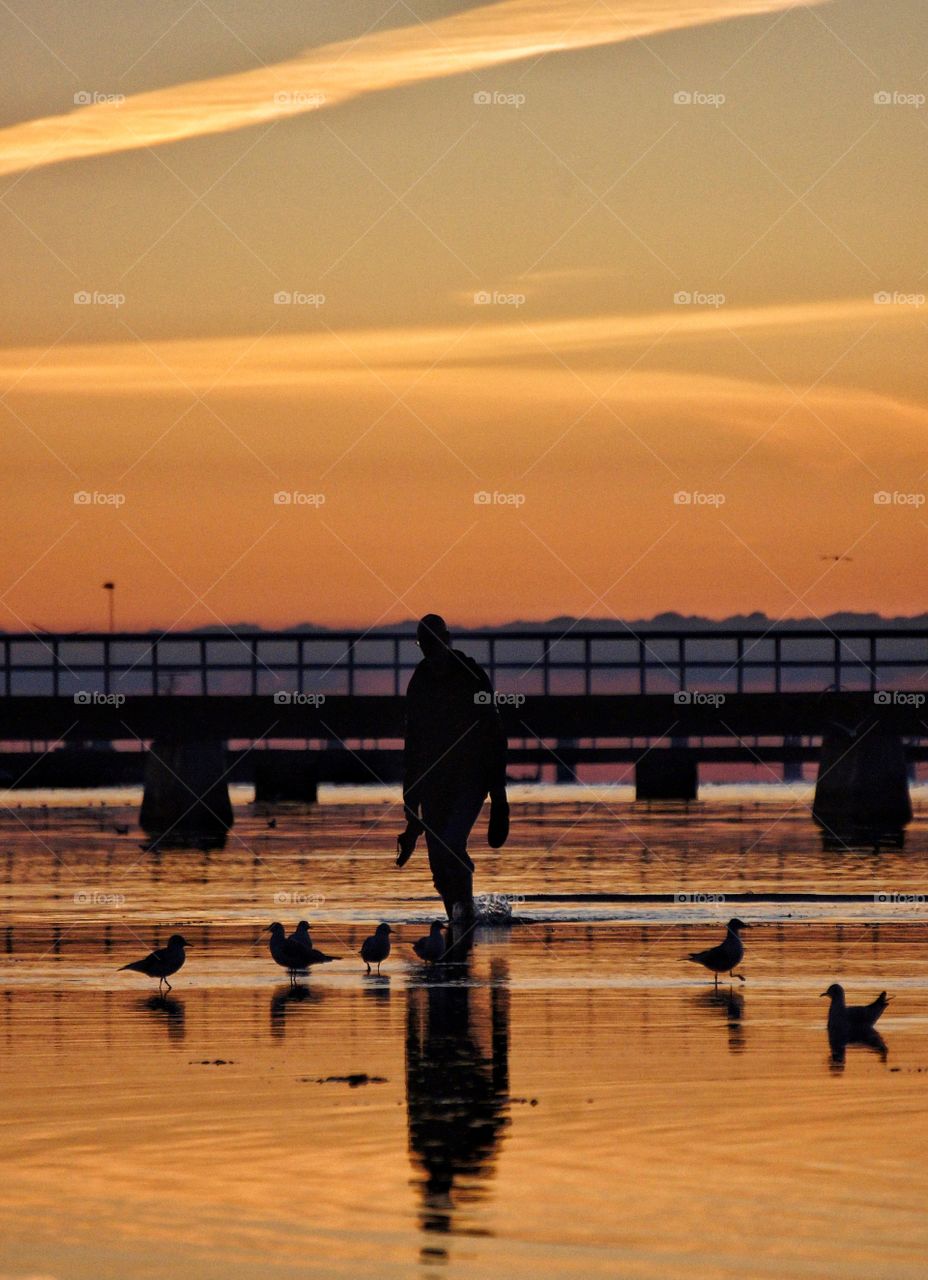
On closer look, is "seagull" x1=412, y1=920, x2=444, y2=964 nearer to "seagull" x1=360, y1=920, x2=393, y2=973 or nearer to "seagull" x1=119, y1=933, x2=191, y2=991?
"seagull" x1=360, y1=920, x2=393, y2=973

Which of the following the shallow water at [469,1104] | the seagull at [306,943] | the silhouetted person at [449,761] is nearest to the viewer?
the shallow water at [469,1104]

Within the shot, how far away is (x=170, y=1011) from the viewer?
16.5 m

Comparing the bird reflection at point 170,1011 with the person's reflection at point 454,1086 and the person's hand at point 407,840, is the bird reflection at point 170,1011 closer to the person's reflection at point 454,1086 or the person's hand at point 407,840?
the person's reflection at point 454,1086

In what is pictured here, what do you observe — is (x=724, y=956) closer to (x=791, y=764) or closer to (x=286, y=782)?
(x=286, y=782)

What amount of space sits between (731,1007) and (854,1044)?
2142 mm

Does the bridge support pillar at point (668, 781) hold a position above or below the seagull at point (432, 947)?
above

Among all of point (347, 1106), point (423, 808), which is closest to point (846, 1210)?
point (347, 1106)

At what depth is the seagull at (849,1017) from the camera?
14.2 m

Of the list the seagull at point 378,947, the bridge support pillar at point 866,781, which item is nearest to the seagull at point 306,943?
the seagull at point 378,947

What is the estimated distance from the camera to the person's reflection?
10.1m

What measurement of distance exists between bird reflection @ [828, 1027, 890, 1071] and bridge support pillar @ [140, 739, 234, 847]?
3748 centimetres

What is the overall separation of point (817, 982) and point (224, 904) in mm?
10969

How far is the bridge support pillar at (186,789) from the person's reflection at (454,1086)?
33.9 m

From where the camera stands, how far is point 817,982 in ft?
59.2
